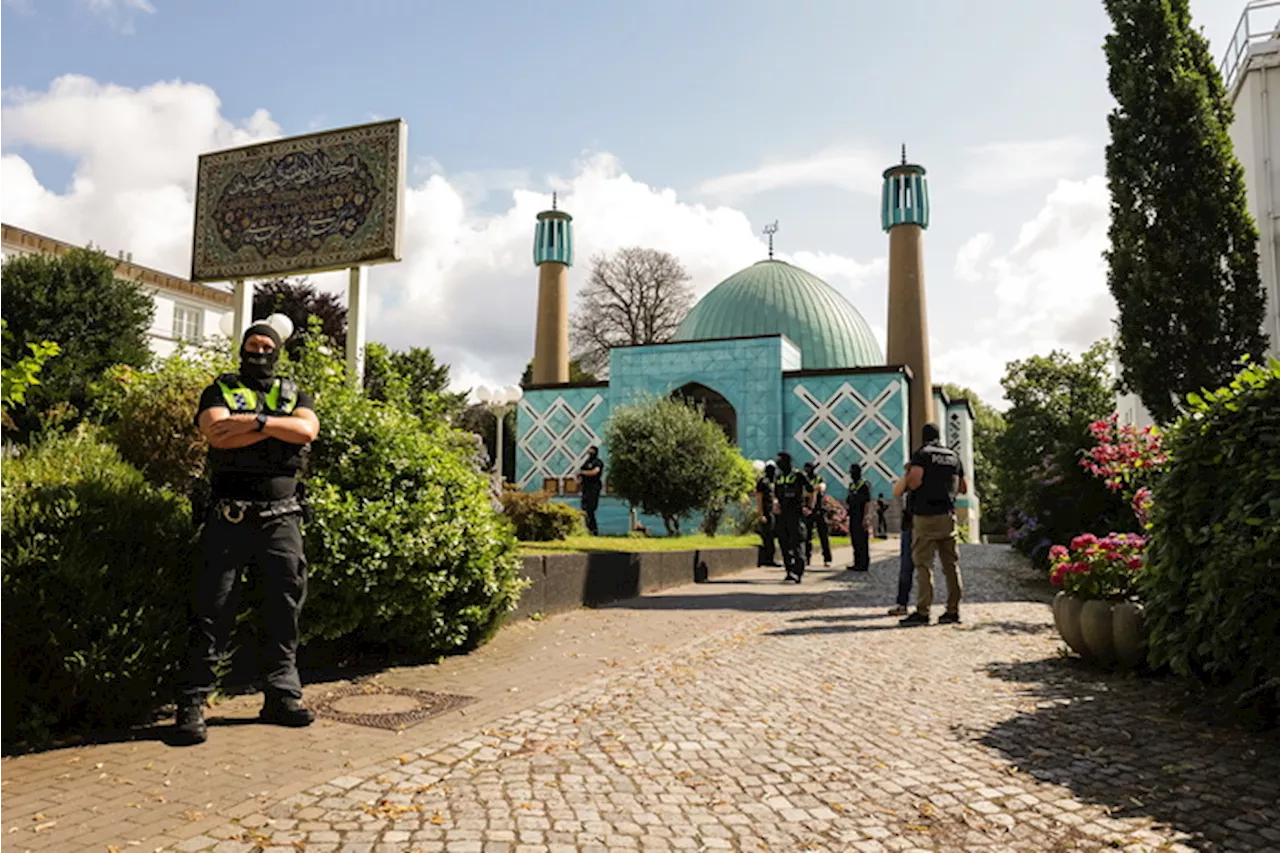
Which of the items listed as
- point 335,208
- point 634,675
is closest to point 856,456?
point 335,208

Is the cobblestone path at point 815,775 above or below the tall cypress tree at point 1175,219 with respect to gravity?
below

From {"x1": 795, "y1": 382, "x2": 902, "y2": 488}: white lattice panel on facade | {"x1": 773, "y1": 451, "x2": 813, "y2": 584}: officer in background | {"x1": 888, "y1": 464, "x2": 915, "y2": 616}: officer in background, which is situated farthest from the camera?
{"x1": 795, "y1": 382, "x2": 902, "y2": 488}: white lattice panel on facade

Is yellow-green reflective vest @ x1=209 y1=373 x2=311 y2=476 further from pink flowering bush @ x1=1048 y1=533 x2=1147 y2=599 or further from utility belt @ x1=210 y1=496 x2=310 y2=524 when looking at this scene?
pink flowering bush @ x1=1048 y1=533 x2=1147 y2=599

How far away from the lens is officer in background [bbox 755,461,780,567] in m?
15.0

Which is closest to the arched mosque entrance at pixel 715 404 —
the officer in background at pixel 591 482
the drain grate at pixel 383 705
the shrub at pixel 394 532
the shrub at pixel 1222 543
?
the officer in background at pixel 591 482

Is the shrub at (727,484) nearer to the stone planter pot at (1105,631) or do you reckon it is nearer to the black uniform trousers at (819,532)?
the black uniform trousers at (819,532)

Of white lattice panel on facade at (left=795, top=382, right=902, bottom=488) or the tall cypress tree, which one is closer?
the tall cypress tree

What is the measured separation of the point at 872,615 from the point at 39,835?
26.2 ft

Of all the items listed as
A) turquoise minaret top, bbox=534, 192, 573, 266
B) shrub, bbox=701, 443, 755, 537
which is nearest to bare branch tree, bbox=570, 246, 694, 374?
turquoise minaret top, bbox=534, 192, 573, 266

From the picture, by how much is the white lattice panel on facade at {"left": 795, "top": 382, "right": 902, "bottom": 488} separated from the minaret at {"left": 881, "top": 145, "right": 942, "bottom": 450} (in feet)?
19.4

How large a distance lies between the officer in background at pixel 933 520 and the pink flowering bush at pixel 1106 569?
72.7 inches

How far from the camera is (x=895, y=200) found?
42.6 m

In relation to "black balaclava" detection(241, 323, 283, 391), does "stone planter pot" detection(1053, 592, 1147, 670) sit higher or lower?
lower

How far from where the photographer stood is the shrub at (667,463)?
64.3 feet
